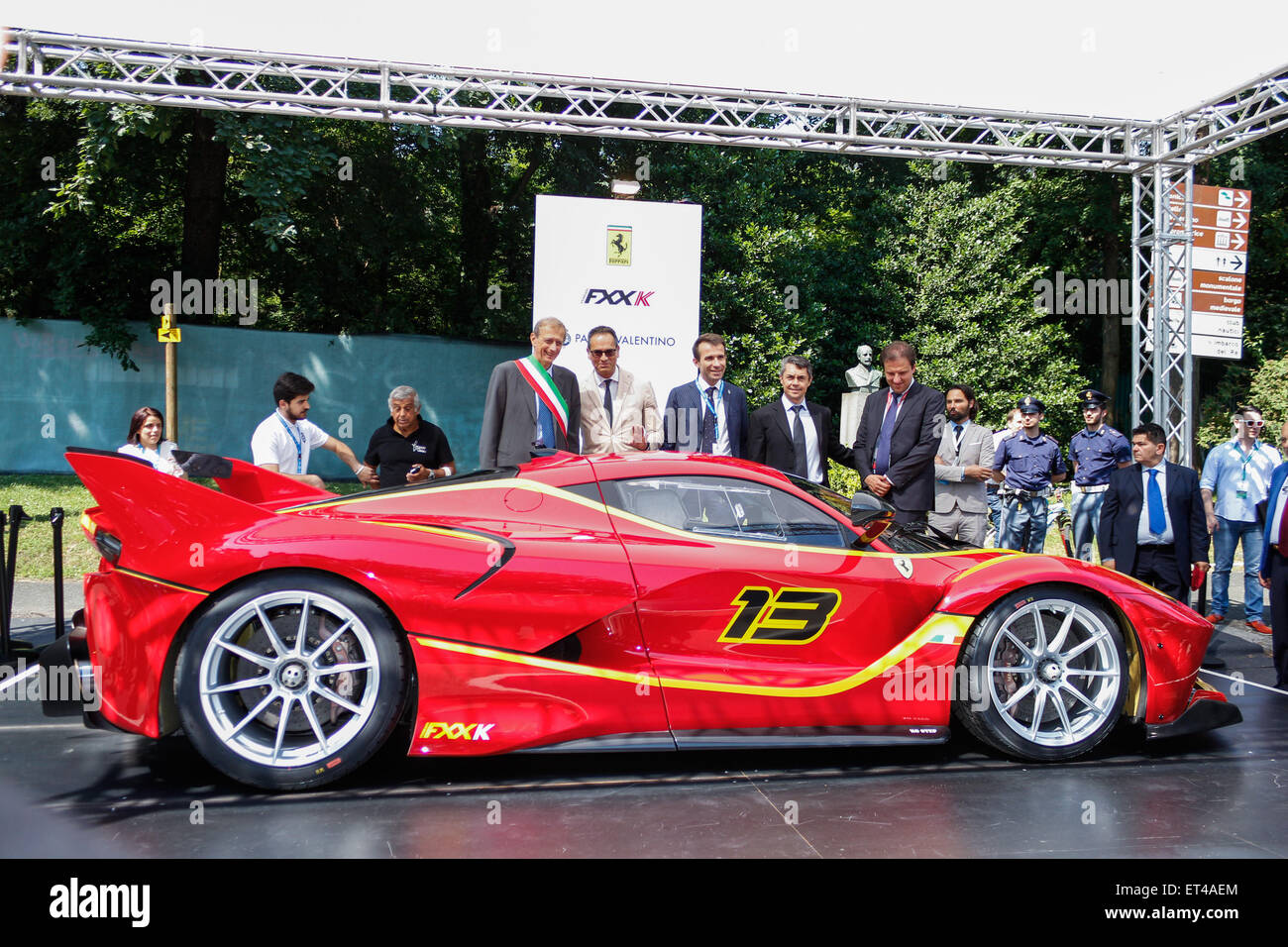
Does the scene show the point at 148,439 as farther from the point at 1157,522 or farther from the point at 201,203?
the point at 201,203

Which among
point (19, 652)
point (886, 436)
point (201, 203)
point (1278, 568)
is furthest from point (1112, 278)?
point (19, 652)

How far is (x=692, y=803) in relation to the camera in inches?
149

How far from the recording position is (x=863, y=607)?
408 cm

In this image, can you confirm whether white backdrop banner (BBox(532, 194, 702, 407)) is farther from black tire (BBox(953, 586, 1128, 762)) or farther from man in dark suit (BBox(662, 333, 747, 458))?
black tire (BBox(953, 586, 1128, 762))

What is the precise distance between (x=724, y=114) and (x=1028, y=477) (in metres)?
4.31

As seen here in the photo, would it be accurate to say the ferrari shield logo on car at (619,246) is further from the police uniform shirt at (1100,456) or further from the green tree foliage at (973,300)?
the green tree foliage at (973,300)

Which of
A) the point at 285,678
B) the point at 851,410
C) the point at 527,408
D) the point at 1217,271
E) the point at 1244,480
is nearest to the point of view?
the point at 285,678

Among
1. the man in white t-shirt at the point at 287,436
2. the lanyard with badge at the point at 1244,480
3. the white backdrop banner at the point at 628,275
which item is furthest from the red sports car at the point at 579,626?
the white backdrop banner at the point at 628,275

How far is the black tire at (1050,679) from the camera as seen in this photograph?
168 inches

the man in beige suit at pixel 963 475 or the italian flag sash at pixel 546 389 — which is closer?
the italian flag sash at pixel 546 389

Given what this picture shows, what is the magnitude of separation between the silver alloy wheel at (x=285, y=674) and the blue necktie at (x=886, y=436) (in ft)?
12.3

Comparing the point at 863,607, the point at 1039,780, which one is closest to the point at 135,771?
the point at 863,607
